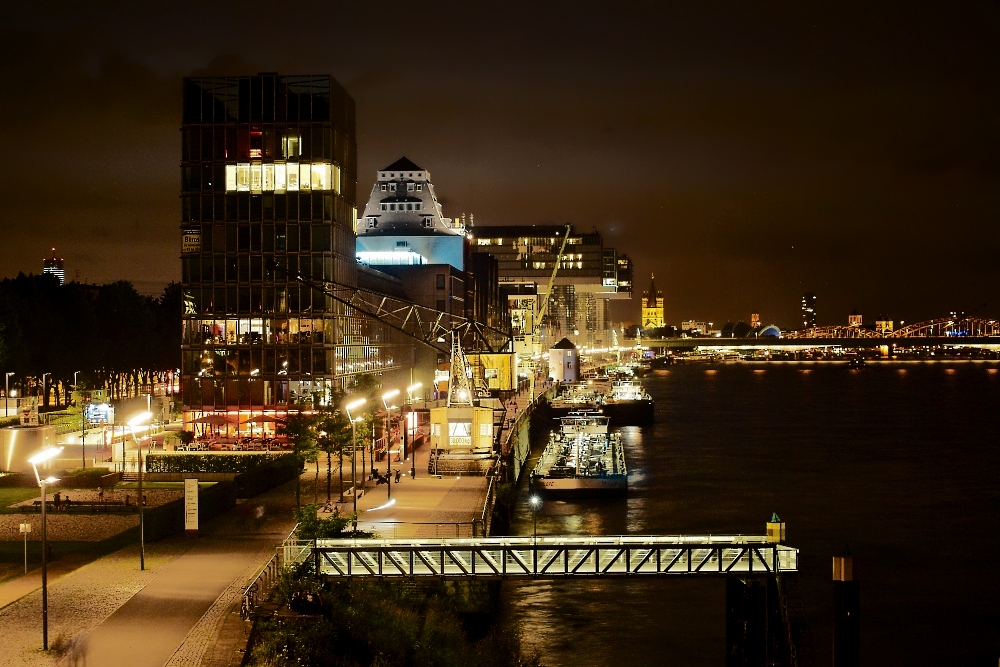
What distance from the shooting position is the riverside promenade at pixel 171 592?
59.7ft

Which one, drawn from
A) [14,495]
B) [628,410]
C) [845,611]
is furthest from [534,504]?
[628,410]

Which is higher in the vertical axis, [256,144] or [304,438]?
[256,144]

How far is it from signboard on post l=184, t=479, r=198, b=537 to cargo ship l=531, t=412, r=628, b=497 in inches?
938

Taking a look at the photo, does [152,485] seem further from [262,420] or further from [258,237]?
[258,237]

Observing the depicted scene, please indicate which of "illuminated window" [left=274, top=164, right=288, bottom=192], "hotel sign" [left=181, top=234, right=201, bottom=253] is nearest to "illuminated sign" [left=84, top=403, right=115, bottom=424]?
"hotel sign" [left=181, top=234, right=201, bottom=253]

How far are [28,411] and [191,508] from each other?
2921 cm

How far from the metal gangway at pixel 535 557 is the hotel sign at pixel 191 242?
37.2 meters

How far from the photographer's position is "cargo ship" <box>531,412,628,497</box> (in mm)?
50469

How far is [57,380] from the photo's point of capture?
76938mm

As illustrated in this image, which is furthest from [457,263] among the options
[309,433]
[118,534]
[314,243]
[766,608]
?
[766,608]

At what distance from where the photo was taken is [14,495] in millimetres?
37281

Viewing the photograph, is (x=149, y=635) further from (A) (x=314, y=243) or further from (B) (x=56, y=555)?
(A) (x=314, y=243)

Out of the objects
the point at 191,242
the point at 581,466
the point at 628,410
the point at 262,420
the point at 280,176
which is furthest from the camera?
the point at 628,410

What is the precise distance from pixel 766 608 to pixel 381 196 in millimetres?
99453
